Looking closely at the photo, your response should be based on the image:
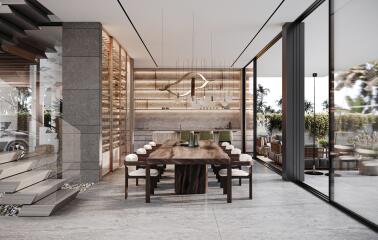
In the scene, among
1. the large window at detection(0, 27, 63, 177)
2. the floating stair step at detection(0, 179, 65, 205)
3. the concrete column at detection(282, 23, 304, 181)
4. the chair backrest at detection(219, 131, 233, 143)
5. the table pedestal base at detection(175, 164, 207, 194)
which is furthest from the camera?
the chair backrest at detection(219, 131, 233, 143)

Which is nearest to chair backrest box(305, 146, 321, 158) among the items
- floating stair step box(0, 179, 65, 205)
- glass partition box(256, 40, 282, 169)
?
glass partition box(256, 40, 282, 169)

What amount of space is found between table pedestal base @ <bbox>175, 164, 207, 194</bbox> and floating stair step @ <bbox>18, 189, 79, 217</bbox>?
163cm

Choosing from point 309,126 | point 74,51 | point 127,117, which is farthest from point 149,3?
point 309,126

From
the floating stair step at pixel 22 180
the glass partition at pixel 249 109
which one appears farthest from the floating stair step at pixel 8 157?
the glass partition at pixel 249 109

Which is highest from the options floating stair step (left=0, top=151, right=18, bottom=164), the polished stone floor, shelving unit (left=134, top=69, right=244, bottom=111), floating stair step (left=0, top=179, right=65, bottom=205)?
shelving unit (left=134, top=69, right=244, bottom=111)

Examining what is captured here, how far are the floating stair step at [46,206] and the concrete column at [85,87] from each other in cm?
187

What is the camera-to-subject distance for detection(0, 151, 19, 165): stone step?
571cm

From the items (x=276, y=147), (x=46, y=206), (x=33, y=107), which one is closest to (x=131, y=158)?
(x=46, y=206)

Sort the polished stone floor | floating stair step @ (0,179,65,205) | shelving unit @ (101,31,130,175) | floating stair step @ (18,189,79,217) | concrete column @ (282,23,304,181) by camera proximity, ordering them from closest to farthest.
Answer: the polished stone floor
floating stair step @ (18,189,79,217)
floating stair step @ (0,179,65,205)
concrete column @ (282,23,304,181)
shelving unit @ (101,31,130,175)

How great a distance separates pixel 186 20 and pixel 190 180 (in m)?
3.00

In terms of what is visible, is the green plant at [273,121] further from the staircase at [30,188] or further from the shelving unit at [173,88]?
the staircase at [30,188]

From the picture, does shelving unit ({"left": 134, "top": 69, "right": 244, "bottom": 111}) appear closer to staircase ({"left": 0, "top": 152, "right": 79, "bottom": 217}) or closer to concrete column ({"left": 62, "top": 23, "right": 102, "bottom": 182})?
concrete column ({"left": 62, "top": 23, "right": 102, "bottom": 182})

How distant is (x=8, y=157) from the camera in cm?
585

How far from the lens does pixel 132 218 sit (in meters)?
4.34
